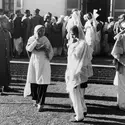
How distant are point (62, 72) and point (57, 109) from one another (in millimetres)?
2769

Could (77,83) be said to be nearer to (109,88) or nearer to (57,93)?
(57,93)

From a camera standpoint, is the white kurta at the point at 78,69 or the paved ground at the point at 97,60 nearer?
the white kurta at the point at 78,69

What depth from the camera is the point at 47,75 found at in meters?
6.93

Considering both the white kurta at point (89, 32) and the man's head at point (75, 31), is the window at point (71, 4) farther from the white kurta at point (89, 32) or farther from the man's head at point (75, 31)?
the man's head at point (75, 31)

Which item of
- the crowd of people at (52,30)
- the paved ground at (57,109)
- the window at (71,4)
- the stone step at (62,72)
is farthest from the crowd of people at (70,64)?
the window at (71,4)

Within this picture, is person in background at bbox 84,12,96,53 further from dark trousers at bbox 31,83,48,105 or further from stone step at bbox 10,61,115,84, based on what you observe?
dark trousers at bbox 31,83,48,105

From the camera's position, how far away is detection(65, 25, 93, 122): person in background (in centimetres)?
595

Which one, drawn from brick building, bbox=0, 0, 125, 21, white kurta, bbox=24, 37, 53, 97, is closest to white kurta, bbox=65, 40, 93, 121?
white kurta, bbox=24, 37, 53, 97

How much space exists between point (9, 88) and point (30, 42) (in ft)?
7.20

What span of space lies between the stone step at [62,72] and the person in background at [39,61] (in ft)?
9.08

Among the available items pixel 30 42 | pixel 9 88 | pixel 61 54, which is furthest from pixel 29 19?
pixel 30 42

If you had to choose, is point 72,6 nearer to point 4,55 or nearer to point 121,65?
point 4,55

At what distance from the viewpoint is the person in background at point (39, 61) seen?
6.79m

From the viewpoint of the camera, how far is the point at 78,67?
5977mm
